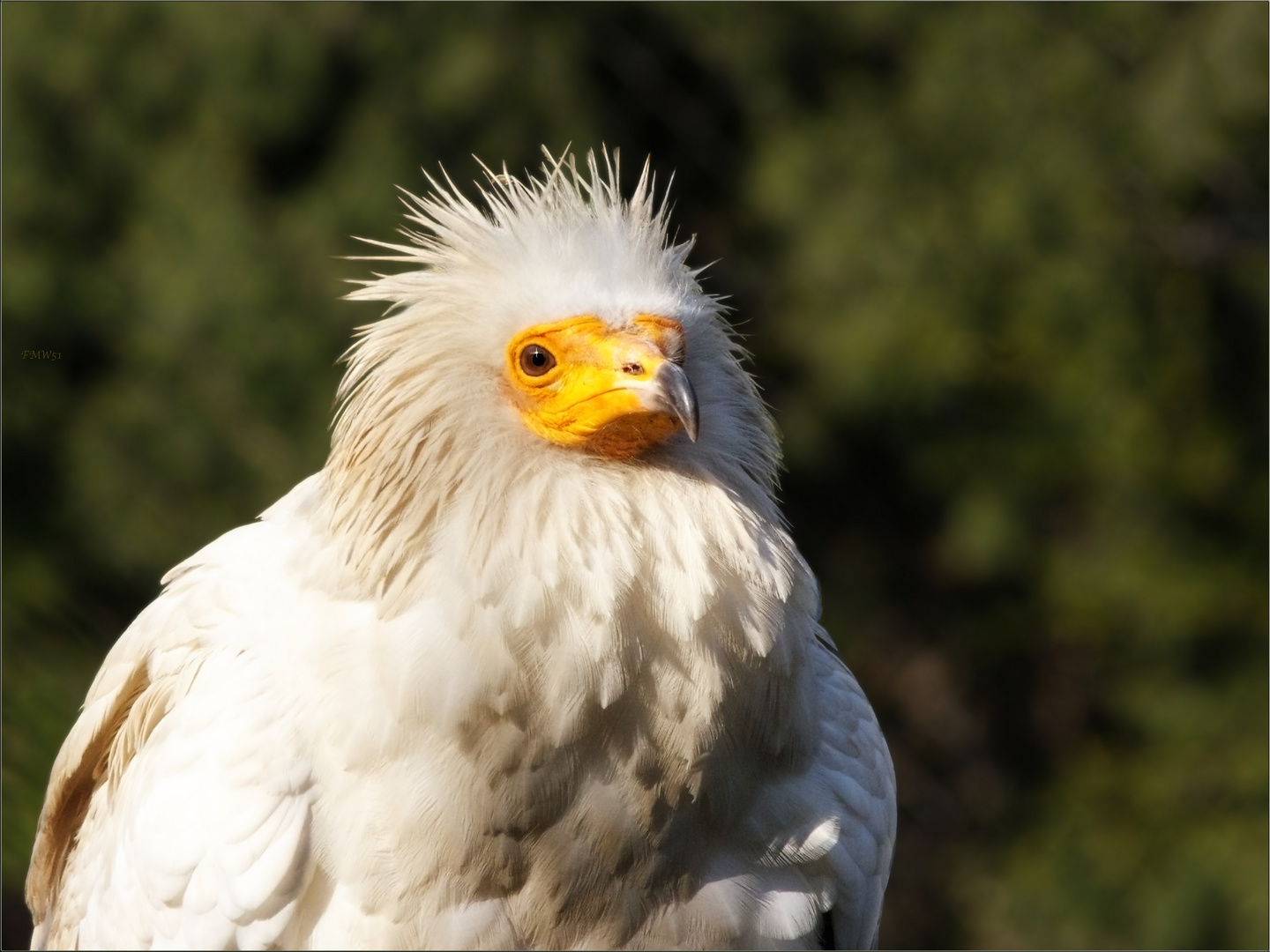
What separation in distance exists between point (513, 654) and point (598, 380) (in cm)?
53

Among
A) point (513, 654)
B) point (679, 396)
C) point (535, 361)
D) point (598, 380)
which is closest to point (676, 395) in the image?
point (679, 396)

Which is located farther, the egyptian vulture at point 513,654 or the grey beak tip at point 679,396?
the egyptian vulture at point 513,654

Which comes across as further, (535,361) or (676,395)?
(535,361)

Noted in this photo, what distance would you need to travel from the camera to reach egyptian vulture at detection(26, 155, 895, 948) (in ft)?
7.95

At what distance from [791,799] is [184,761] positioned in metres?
1.24

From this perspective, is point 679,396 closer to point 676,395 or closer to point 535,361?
point 676,395

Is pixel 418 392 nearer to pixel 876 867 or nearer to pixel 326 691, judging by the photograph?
pixel 326 691

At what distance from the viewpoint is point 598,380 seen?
2.41 meters

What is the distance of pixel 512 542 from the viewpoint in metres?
2.44

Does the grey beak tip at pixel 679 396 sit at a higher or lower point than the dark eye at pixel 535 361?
lower

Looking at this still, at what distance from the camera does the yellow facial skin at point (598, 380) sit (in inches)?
93.7

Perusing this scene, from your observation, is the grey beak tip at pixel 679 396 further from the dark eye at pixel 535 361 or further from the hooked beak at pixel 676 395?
the dark eye at pixel 535 361

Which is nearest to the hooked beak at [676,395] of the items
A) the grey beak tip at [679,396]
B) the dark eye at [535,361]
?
the grey beak tip at [679,396]

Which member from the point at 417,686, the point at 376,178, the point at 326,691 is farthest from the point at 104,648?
the point at 376,178
